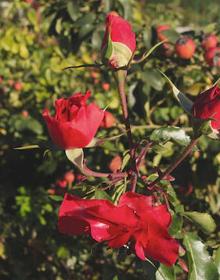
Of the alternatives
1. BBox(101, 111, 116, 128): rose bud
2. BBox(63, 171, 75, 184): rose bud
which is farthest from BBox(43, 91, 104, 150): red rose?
BBox(63, 171, 75, 184): rose bud

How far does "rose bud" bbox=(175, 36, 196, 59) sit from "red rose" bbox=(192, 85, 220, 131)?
2.45 ft

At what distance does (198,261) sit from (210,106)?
0.33 metres

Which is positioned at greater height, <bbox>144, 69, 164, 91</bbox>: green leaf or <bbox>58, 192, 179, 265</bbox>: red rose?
<bbox>58, 192, 179, 265</bbox>: red rose

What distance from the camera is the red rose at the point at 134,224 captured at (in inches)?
30.3

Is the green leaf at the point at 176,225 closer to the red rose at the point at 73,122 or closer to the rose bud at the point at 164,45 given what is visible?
the red rose at the point at 73,122

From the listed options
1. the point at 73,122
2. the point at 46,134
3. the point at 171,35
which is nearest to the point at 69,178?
the point at 46,134

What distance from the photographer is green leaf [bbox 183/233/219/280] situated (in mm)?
981

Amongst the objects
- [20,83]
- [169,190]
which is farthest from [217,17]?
[169,190]

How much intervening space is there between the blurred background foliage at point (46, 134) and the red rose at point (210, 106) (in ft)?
1.27

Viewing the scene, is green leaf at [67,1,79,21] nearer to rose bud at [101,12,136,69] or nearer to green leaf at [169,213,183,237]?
rose bud at [101,12,136,69]

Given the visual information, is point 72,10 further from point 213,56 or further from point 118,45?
point 118,45

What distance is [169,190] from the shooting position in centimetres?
104

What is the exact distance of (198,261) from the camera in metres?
1.01

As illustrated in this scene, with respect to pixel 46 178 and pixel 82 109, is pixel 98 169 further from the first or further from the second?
pixel 82 109
